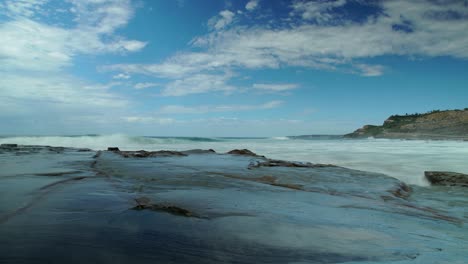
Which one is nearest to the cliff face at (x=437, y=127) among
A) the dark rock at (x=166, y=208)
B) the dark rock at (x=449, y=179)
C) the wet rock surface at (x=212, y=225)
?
the dark rock at (x=449, y=179)

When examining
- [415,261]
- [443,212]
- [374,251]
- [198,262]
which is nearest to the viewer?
[198,262]

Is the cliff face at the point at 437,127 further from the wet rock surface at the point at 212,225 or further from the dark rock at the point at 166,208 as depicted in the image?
the dark rock at the point at 166,208

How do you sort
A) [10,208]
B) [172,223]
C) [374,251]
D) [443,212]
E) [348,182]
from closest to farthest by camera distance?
[374,251] → [172,223] → [10,208] → [443,212] → [348,182]

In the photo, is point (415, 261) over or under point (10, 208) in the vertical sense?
under

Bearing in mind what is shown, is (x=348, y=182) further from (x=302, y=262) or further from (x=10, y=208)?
(x=10, y=208)

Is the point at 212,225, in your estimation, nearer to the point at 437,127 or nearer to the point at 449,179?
the point at 449,179

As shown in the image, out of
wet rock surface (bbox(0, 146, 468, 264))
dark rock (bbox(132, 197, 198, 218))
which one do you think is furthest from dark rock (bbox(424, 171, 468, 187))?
dark rock (bbox(132, 197, 198, 218))

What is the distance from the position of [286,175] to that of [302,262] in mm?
3204

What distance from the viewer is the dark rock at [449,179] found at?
460 cm

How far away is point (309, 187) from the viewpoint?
3.69 m

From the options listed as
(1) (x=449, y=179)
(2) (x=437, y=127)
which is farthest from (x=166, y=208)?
(2) (x=437, y=127)

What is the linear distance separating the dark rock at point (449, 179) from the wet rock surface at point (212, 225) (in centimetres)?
148

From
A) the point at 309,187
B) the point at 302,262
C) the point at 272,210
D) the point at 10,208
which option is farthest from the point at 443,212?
the point at 10,208

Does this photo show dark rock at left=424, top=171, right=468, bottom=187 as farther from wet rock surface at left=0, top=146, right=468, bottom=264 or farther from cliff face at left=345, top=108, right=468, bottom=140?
cliff face at left=345, top=108, right=468, bottom=140
